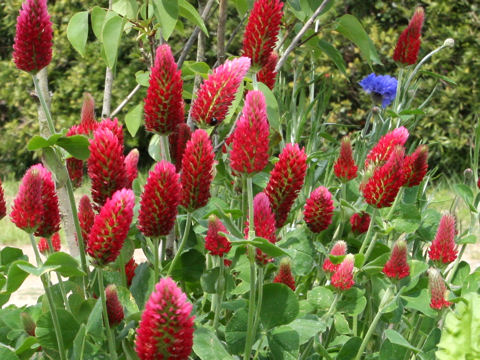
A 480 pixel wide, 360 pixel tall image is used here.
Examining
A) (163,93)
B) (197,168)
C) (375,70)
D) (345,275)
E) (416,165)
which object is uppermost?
(163,93)

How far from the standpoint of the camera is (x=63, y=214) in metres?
1.66

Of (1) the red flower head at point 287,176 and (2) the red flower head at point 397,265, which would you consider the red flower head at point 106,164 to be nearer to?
(1) the red flower head at point 287,176

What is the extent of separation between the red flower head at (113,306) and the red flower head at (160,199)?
121mm

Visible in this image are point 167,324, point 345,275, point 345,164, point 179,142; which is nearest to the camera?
point 167,324

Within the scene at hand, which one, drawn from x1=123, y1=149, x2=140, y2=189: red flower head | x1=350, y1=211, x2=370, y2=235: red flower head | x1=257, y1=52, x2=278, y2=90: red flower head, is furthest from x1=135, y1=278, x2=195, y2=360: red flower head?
x1=350, y1=211, x2=370, y2=235: red flower head

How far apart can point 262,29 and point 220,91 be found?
20 centimetres

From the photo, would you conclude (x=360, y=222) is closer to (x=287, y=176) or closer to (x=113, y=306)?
(x=287, y=176)

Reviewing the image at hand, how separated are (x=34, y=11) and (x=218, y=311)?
685 millimetres

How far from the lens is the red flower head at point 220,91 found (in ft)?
4.10

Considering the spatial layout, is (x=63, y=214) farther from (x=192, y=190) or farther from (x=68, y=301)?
(x=192, y=190)

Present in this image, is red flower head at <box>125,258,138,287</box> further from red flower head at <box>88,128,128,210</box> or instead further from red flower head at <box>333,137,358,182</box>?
red flower head at <box>333,137,358,182</box>

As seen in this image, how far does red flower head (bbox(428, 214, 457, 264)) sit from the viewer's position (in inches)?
63.8

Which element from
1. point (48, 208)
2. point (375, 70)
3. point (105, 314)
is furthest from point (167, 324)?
point (375, 70)

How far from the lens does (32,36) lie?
4.00ft
